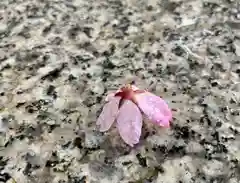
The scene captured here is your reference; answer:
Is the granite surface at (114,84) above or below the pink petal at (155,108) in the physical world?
below

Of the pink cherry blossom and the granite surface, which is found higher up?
the pink cherry blossom

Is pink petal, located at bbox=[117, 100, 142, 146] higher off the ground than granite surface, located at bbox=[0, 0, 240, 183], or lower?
higher

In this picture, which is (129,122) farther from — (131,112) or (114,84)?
(114,84)

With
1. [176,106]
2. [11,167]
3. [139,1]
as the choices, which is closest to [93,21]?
[139,1]
